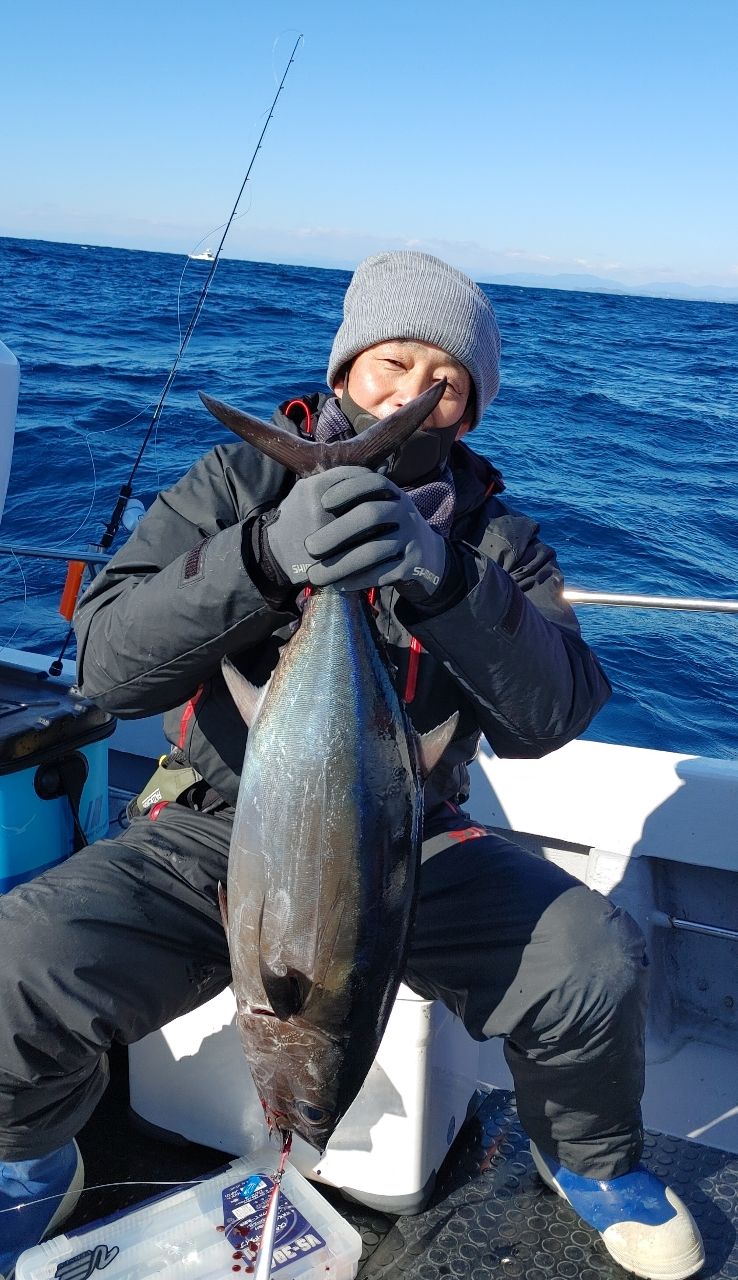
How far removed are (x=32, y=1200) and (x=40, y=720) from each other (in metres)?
1.20

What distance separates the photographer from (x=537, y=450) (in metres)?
13.1

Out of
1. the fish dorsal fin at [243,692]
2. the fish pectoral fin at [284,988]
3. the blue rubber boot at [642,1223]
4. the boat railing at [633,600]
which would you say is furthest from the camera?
the boat railing at [633,600]

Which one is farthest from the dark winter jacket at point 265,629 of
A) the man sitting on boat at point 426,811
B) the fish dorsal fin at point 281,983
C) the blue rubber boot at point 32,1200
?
the blue rubber boot at point 32,1200

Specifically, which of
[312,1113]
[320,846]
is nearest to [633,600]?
[320,846]

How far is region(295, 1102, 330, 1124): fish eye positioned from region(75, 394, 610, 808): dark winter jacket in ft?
2.38

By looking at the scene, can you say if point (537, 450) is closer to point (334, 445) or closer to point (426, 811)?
point (426, 811)

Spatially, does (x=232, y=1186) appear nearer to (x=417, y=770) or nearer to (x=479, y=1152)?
(x=479, y=1152)

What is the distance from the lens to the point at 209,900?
86.3 inches

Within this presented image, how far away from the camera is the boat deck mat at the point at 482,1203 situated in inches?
88.1

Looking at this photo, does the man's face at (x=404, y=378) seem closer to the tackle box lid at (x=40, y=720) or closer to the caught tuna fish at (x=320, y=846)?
the caught tuna fish at (x=320, y=846)

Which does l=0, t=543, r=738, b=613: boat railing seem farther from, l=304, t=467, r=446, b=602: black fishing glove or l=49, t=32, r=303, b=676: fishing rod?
l=304, t=467, r=446, b=602: black fishing glove

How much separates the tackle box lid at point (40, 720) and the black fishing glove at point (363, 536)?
4.59ft

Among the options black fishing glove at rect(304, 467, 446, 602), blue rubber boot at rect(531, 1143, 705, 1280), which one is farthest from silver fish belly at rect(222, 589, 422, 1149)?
blue rubber boot at rect(531, 1143, 705, 1280)

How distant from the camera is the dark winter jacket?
75.2 inches
